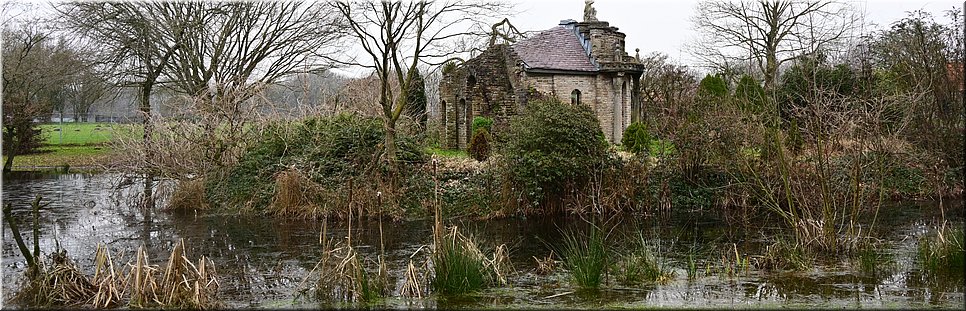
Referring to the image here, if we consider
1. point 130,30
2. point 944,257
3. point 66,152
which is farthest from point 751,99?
point 66,152

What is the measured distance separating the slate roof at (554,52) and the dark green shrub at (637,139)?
3736 mm

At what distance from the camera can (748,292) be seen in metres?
8.68

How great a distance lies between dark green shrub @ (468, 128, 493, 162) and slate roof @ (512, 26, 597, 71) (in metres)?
4.13

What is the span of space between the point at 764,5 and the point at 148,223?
85.3 ft

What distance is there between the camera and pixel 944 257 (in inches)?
368

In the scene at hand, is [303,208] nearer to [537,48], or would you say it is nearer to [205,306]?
[205,306]

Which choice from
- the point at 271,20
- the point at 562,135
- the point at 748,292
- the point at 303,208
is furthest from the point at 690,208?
the point at 271,20

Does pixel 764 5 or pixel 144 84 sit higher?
pixel 764 5

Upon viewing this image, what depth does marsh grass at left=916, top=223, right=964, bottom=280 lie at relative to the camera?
9.27 meters

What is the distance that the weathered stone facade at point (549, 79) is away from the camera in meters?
25.9

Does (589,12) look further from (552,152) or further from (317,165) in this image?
(317,165)

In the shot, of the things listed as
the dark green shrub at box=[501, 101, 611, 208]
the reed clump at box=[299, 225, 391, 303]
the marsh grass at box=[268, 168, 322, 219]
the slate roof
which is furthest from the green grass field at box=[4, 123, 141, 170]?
the reed clump at box=[299, 225, 391, 303]

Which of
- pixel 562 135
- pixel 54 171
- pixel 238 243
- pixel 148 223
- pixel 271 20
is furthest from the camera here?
pixel 54 171

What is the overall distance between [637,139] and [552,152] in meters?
6.22
